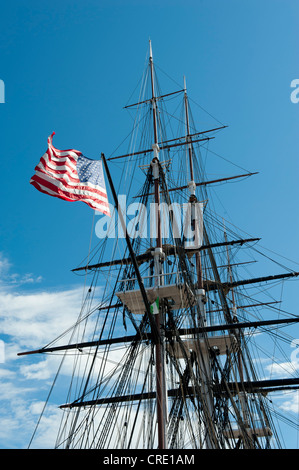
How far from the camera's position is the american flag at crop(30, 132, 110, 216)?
46.2 ft

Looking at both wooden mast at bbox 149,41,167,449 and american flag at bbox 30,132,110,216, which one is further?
wooden mast at bbox 149,41,167,449

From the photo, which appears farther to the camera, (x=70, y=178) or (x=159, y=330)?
(x=159, y=330)

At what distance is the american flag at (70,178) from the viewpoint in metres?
14.1

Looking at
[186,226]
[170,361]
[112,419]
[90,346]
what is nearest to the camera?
[112,419]

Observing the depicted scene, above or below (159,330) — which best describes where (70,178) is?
below

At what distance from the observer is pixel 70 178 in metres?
14.4

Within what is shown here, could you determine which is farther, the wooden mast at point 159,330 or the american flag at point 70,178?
the wooden mast at point 159,330

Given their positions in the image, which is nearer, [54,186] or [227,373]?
[54,186]
